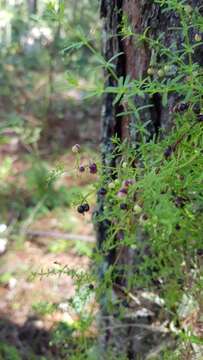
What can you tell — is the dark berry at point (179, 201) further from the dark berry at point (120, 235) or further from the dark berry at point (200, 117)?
the dark berry at point (120, 235)

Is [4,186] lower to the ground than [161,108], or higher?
lower

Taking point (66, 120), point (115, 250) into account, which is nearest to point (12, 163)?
point (66, 120)

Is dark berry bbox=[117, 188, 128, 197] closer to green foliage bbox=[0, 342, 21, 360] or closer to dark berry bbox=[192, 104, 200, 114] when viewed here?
dark berry bbox=[192, 104, 200, 114]

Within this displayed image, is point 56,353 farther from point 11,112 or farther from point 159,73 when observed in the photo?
point 11,112

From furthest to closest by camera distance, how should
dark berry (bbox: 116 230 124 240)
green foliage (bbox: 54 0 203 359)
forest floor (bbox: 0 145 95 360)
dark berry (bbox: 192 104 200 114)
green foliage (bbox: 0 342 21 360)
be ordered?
forest floor (bbox: 0 145 95 360)
green foliage (bbox: 0 342 21 360)
dark berry (bbox: 116 230 124 240)
dark berry (bbox: 192 104 200 114)
green foliage (bbox: 54 0 203 359)

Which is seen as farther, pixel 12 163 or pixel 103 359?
pixel 12 163

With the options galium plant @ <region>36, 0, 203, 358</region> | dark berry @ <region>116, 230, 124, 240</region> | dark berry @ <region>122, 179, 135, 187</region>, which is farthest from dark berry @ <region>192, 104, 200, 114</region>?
dark berry @ <region>116, 230, 124, 240</region>
